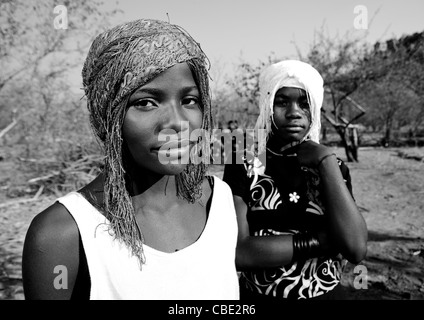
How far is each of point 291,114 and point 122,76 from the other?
787 millimetres

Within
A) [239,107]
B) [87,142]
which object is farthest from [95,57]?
[239,107]

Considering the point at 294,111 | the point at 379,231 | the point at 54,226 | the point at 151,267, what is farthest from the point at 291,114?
the point at 379,231

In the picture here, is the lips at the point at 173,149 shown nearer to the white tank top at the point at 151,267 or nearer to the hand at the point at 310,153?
the white tank top at the point at 151,267

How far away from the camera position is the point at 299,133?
1483 millimetres

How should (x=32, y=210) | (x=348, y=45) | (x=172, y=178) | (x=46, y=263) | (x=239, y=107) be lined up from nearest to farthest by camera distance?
(x=46, y=263)
(x=172, y=178)
(x=32, y=210)
(x=348, y=45)
(x=239, y=107)

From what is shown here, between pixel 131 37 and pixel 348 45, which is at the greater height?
pixel 348 45

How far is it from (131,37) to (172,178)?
0.44m

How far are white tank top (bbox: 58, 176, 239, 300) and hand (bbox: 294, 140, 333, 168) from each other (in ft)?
1.62

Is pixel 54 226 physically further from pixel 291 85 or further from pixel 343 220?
pixel 291 85

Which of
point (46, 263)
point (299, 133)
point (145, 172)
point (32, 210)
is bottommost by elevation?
point (32, 210)

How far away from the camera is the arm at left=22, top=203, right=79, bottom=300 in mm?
851

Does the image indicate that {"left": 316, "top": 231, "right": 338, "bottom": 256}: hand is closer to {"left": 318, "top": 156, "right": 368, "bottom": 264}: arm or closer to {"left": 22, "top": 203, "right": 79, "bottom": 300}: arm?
{"left": 318, "top": 156, "right": 368, "bottom": 264}: arm

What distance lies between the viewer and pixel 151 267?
0.95 meters
